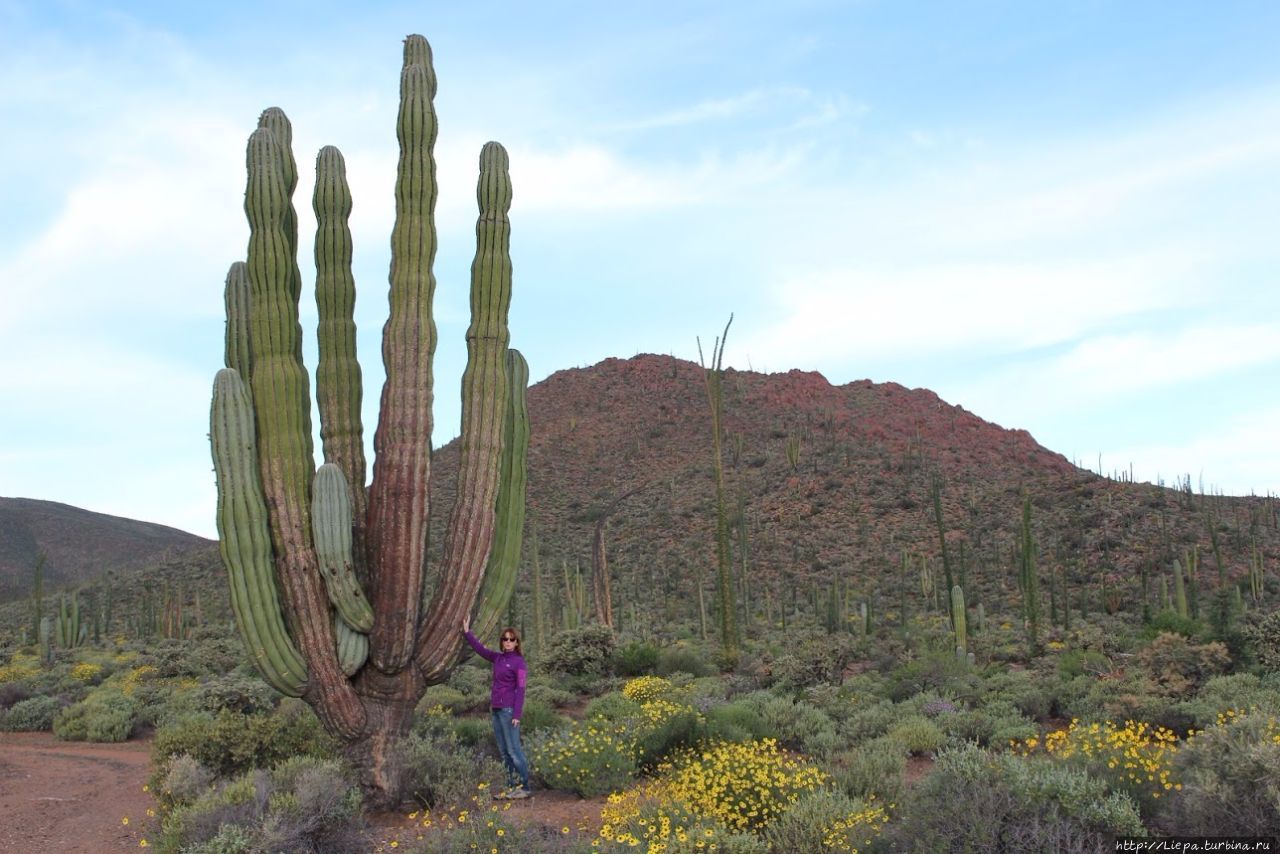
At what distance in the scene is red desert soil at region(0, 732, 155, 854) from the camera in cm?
868

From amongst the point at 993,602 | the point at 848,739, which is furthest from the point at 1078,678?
the point at 993,602

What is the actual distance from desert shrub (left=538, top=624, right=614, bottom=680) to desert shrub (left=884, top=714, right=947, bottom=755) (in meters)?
7.66

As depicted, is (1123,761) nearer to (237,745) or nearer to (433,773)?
(433,773)

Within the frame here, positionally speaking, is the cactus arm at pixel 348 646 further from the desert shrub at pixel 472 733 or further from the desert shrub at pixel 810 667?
the desert shrub at pixel 810 667

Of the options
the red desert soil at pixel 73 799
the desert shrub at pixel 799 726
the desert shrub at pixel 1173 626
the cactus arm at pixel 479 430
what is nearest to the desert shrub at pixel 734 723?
the desert shrub at pixel 799 726

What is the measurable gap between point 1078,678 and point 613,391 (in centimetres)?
→ 5682

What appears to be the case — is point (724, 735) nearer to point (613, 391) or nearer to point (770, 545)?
point (770, 545)

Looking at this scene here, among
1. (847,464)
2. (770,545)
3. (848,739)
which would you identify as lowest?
(848,739)

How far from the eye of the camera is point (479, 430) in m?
9.62

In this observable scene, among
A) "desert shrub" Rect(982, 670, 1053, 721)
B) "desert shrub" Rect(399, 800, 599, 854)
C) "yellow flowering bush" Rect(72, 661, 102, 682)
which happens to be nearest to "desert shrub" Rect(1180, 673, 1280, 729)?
"desert shrub" Rect(982, 670, 1053, 721)

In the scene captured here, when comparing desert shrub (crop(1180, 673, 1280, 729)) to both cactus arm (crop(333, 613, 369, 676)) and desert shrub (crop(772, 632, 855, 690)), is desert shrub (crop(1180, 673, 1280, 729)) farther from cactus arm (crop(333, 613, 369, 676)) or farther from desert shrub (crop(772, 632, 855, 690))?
cactus arm (crop(333, 613, 369, 676))

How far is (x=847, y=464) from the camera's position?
49.6 m

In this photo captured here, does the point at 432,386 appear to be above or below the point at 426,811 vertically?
above

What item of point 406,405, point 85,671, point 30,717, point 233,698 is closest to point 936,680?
point 406,405
